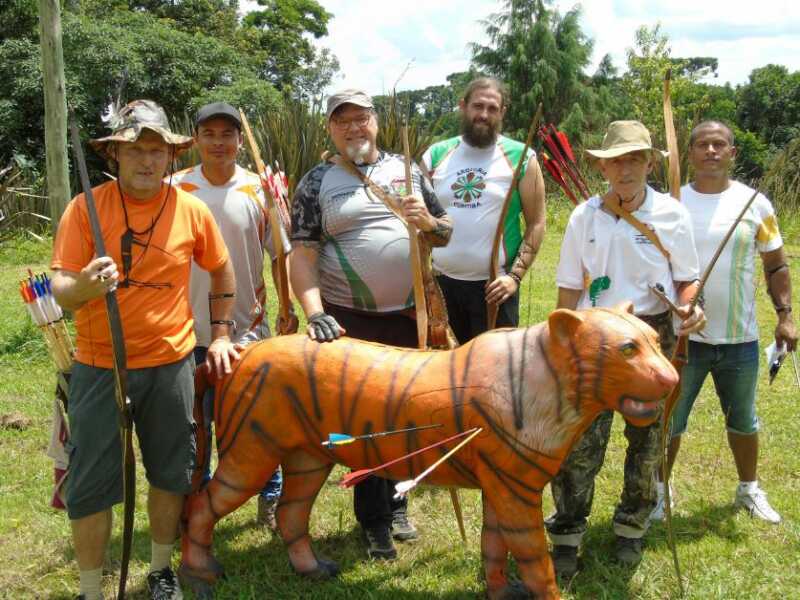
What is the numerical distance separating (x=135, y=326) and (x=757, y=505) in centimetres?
331

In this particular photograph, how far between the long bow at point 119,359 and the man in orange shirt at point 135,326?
0.30ft

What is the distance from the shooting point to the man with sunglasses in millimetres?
3246

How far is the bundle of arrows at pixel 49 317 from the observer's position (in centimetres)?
332

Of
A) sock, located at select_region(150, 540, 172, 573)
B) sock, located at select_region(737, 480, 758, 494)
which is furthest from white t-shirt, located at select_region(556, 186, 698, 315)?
sock, located at select_region(150, 540, 172, 573)

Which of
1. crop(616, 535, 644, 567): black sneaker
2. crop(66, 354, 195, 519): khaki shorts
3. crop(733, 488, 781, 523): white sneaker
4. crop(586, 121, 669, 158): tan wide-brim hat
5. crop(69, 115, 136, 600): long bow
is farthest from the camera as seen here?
crop(733, 488, 781, 523): white sneaker

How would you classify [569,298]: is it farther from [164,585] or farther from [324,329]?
[164,585]

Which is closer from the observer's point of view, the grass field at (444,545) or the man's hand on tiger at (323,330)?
the man's hand on tiger at (323,330)

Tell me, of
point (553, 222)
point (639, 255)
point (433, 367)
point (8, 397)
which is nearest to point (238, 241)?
point (433, 367)

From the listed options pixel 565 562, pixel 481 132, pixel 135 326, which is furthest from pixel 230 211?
pixel 565 562

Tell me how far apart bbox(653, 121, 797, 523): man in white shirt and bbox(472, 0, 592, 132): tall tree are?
23636mm

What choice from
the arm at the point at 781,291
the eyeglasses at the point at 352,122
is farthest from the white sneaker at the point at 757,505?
the eyeglasses at the point at 352,122

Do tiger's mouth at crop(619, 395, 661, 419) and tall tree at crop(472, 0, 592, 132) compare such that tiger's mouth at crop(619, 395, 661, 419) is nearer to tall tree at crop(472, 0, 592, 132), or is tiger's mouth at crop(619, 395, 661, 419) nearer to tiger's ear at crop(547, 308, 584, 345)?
tiger's ear at crop(547, 308, 584, 345)

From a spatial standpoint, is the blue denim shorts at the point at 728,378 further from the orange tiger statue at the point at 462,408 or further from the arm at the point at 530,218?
the orange tiger statue at the point at 462,408

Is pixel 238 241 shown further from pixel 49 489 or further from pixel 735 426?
pixel 735 426
